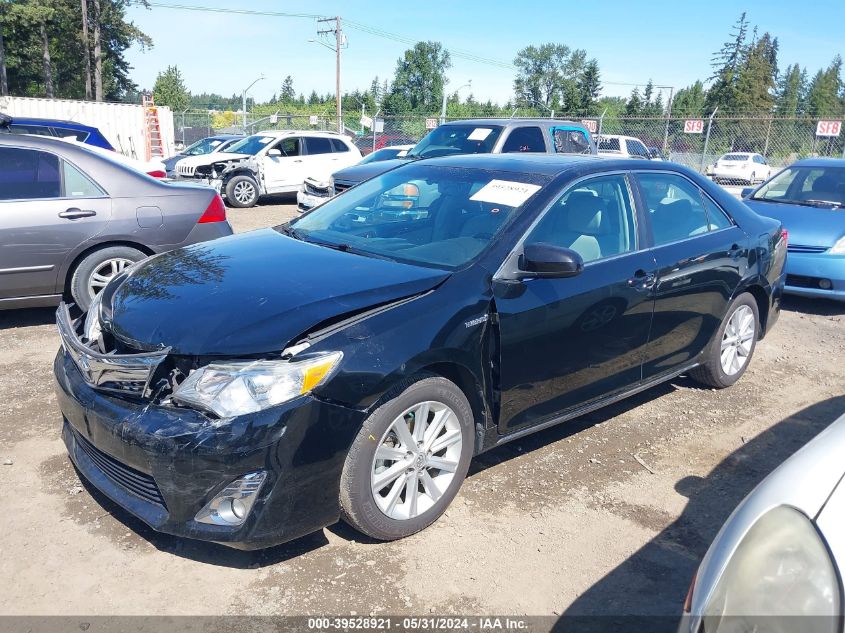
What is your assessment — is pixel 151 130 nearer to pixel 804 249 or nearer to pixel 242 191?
pixel 242 191

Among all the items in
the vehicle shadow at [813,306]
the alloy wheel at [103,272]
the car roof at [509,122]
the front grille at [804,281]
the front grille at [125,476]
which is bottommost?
the vehicle shadow at [813,306]

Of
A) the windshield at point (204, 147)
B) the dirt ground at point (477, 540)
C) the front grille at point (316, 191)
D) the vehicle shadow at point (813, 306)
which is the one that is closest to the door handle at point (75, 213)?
the dirt ground at point (477, 540)

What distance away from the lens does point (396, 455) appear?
3.06 meters

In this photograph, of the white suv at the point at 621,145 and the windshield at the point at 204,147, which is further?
the white suv at the point at 621,145

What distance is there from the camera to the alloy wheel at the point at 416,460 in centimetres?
303

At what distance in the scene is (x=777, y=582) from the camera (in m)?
1.65

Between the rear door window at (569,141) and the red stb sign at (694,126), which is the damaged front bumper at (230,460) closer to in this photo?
the rear door window at (569,141)

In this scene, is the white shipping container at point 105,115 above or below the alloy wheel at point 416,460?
above

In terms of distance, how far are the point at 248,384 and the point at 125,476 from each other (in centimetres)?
74

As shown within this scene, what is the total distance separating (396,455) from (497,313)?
83 centimetres

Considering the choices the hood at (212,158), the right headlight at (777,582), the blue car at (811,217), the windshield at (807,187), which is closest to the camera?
the right headlight at (777,582)

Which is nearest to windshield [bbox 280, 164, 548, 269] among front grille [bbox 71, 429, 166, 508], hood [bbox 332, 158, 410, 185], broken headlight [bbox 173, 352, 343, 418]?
broken headlight [bbox 173, 352, 343, 418]

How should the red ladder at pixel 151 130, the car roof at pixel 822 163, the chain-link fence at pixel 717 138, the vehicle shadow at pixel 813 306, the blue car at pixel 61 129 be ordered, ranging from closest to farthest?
the vehicle shadow at pixel 813 306 → the car roof at pixel 822 163 → the blue car at pixel 61 129 → the chain-link fence at pixel 717 138 → the red ladder at pixel 151 130

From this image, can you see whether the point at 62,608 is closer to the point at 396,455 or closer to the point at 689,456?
the point at 396,455
